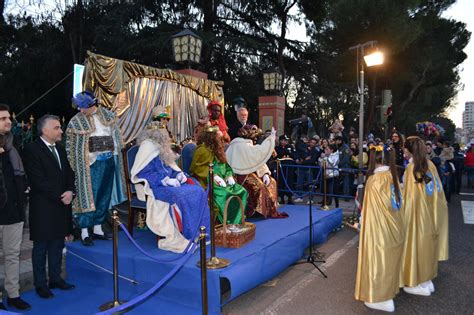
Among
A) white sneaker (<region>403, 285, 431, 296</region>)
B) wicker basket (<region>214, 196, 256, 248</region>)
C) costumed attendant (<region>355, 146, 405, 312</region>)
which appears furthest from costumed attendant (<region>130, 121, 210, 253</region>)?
white sneaker (<region>403, 285, 431, 296</region>)

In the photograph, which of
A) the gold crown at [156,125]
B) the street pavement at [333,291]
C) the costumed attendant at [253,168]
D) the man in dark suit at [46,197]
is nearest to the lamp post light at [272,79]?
the costumed attendant at [253,168]

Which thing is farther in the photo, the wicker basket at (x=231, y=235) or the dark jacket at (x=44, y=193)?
the wicker basket at (x=231, y=235)

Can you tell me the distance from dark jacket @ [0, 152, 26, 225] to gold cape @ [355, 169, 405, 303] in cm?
342

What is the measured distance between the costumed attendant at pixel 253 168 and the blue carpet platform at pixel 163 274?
1.06 metres

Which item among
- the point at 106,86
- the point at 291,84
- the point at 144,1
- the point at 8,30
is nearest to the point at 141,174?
the point at 106,86

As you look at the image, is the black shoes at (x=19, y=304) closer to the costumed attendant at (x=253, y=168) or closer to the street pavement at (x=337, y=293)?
the street pavement at (x=337, y=293)

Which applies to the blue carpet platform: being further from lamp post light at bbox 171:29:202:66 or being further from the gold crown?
lamp post light at bbox 171:29:202:66

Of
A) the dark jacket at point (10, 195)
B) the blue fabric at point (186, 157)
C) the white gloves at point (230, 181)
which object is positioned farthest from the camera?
the blue fabric at point (186, 157)

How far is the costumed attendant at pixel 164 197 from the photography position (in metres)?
4.57

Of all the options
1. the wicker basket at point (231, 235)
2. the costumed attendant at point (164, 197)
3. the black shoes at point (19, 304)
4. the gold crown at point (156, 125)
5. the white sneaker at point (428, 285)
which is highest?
the gold crown at point (156, 125)

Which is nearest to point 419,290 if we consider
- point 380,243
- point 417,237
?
point 417,237

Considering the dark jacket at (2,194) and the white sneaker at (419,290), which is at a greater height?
the dark jacket at (2,194)

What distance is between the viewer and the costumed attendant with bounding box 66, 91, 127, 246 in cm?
477

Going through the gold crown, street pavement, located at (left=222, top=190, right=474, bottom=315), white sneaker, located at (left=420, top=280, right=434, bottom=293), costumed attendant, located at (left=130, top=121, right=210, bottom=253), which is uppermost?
the gold crown
